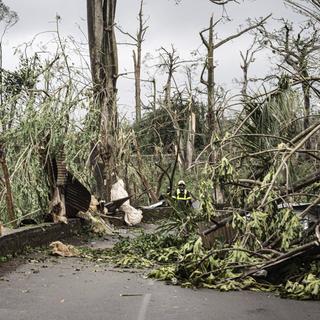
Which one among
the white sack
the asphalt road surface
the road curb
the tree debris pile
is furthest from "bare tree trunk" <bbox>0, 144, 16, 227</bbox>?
the white sack

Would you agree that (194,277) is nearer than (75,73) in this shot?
Yes

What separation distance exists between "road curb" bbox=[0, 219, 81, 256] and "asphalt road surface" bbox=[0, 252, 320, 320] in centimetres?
130

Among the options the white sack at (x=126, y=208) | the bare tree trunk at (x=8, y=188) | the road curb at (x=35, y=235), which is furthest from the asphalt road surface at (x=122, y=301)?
the white sack at (x=126, y=208)

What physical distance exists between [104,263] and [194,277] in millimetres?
3221

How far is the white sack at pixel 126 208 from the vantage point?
2156cm

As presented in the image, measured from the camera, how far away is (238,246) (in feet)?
31.2

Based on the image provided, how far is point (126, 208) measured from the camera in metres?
21.7

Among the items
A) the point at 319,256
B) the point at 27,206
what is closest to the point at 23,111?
the point at 27,206

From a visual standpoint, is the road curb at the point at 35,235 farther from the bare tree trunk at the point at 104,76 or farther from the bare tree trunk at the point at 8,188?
the bare tree trunk at the point at 104,76

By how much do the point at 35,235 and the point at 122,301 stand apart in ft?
18.7

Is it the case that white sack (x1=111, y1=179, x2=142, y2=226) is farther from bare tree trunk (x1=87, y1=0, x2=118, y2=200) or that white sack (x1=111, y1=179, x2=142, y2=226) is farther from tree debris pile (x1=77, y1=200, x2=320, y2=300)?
tree debris pile (x1=77, y1=200, x2=320, y2=300)

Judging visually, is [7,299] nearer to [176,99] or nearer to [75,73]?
[75,73]

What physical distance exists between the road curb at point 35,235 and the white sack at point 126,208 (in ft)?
16.0

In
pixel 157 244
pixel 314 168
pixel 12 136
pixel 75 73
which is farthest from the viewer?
pixel 75 73
